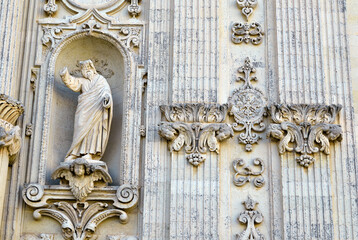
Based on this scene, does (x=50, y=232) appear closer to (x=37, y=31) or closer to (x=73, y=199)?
(x=73, y=199)

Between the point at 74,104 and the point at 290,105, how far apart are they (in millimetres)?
3622

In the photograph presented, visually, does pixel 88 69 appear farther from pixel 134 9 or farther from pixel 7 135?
pixel 7 135

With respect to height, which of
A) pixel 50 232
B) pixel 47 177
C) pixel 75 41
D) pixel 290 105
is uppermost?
pixel 75 41

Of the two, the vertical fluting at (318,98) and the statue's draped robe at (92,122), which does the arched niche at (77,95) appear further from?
the vertical fluting at (318,98)

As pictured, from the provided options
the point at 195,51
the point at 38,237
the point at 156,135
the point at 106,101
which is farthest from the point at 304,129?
the point at 38,237

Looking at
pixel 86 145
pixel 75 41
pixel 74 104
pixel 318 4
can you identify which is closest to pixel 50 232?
pixel 86 145

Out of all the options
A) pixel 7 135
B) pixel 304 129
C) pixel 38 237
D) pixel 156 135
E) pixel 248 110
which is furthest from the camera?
pixel 248 110

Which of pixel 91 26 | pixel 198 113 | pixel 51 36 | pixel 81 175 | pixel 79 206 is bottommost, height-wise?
pixel 79 206

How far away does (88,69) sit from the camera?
45.0ft

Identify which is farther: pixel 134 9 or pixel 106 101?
pixel 134 9

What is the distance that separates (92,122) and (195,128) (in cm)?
163

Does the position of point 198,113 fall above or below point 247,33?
below

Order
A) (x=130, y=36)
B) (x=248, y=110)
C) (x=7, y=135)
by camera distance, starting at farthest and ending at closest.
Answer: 1. (x=130, y=36)
2. (x=248, y=110)
3. (x=7, y=135)

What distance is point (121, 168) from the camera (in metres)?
13.1
